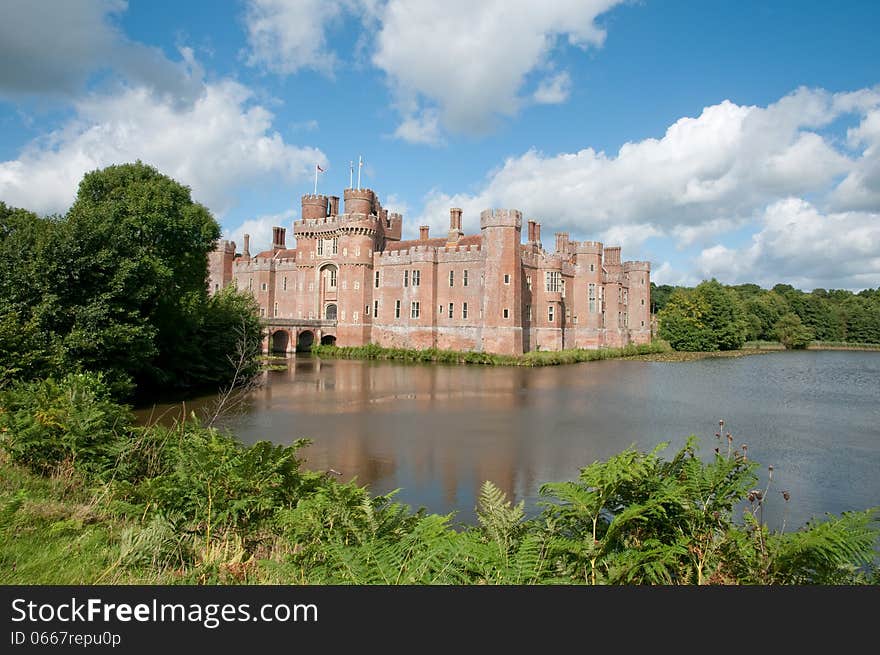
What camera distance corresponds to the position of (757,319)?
77500mm

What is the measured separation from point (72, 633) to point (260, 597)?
3.27 feet

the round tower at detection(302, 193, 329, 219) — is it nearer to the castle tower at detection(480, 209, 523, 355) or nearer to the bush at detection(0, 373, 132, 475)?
the castle tower at detection(480, 209, 523, 355)

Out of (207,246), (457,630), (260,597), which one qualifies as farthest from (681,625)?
(207,246)

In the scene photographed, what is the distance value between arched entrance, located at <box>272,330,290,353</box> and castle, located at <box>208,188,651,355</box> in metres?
0.13

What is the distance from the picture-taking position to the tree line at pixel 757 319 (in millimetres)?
63031

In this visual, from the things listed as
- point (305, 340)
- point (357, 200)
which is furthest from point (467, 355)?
point (305, 340)

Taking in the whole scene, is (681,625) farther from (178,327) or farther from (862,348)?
(862,348)

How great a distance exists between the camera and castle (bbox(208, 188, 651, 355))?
144ft

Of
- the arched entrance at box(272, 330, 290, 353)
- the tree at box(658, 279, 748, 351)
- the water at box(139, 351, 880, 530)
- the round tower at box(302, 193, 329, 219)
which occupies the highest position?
the round tower at box(302, 193, 329, 219)

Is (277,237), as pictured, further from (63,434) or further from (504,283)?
(63,434)

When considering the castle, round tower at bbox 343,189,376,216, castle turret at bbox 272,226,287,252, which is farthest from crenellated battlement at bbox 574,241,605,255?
castle turret at bbox 272,226,287,252

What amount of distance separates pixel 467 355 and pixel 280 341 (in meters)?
18.0

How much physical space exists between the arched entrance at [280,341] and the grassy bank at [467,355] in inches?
114

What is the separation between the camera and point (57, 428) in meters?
8.07
